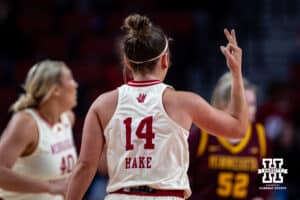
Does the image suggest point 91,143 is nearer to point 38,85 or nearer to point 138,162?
point 138,162

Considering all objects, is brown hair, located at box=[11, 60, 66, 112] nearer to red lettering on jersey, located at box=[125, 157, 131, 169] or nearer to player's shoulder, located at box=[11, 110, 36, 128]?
player's shoulder, located at box=[11, 110, 36, 128]

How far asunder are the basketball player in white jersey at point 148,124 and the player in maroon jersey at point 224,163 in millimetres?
1247

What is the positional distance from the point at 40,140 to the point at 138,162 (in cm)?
129

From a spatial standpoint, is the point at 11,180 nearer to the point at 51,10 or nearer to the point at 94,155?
the point at 94,155

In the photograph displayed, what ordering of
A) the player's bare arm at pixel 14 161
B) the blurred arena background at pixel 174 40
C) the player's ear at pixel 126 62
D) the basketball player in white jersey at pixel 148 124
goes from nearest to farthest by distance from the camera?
1. the basketball player in white jersey at pixel 148 124
2. the player's ear at pixel 126 62
3. the player's bare arm at pixel 14 161
4. the blurred arena background at pixel 174 40

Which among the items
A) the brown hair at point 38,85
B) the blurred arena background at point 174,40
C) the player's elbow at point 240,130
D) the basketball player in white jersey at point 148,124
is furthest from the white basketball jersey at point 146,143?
the blurred arena background at point 174,40

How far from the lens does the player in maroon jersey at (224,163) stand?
4629 mm

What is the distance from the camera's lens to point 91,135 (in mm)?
3436

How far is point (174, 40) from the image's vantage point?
346 inches

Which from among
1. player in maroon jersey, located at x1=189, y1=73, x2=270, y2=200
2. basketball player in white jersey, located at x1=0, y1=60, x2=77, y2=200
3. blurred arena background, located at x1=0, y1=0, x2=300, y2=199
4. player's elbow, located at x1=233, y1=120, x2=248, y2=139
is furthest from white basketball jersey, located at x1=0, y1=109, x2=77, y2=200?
blurred arena background, located at x1=0, y1=0, x2=300, y2=199

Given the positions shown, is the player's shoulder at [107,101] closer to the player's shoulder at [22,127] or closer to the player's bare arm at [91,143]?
the player's bare arm at [91,143]

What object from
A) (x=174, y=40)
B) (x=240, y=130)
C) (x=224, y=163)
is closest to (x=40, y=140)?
(x=224, y=163)

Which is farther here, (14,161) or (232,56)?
(14,161)

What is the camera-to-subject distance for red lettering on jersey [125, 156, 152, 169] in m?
3.35
